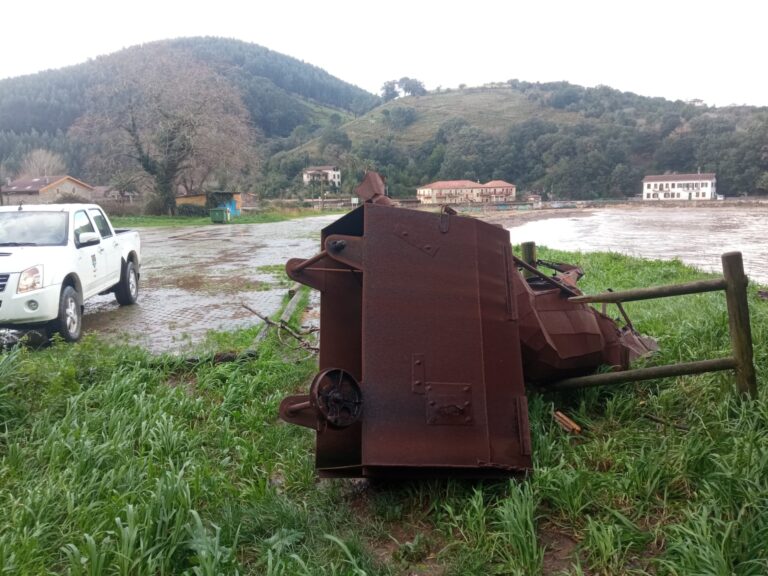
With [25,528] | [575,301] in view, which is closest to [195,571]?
[25,528]

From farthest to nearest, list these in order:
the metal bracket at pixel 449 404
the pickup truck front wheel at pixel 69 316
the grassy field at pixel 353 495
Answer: the pickup truck front wheel at pixel 69 316, the metal bracket at pixel 449 404, the grassy field at pixel 353 495

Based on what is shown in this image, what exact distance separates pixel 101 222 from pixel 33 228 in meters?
1.57

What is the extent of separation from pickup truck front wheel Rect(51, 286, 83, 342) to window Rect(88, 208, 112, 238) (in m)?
2.07

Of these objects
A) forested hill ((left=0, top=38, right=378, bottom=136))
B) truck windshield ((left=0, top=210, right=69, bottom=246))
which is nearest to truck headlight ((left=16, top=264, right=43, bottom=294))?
truck windshield ((left=0, top=210, right=69, bottom=246))

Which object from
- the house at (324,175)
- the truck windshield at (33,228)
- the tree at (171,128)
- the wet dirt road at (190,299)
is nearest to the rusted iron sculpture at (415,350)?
the wet dirt road at (190,299)

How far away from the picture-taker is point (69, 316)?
24.3 ft

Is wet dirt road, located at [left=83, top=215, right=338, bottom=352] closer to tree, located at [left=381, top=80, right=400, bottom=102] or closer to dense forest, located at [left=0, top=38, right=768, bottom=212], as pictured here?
dense forest, located at [left=0, top=38, right=768, bottom=212]

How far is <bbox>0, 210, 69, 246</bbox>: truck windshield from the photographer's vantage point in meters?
7.93

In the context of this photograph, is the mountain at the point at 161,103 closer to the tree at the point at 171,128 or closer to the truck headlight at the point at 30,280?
the tree at the point at 171,128

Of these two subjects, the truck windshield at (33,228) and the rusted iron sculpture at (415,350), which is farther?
the truck windshield at (33,228)

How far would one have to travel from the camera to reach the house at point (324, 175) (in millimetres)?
74062

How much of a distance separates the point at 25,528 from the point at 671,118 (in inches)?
5040

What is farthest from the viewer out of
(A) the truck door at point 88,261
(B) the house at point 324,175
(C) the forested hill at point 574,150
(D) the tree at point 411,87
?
(D) the tree at point 411,87

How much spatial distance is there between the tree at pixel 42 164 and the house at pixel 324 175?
37258 mm
